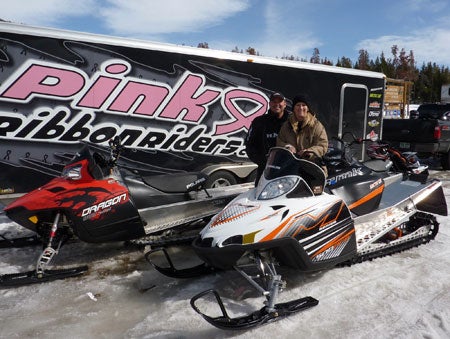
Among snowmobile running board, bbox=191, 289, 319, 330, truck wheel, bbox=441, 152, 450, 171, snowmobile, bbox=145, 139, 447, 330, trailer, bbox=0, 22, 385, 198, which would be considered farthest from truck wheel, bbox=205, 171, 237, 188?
truck wheel, bbox=441, 152, 450, 171

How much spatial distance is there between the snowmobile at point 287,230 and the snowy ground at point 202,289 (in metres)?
0.13

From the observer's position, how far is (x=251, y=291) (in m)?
3.12

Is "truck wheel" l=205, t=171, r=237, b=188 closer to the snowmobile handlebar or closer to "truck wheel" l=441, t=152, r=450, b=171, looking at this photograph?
the snowmobile handlebar

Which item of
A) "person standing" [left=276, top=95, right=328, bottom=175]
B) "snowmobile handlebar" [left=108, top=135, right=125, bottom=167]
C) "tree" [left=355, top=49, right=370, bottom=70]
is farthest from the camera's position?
"tree" [left=355, top=49, right=370, bottom=70]

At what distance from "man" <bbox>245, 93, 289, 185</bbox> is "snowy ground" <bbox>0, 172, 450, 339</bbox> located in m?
1.45

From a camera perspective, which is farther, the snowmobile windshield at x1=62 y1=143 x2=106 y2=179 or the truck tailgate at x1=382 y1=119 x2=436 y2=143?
the truck tailgate at x1=382 y1=119 x2=436 y2=143

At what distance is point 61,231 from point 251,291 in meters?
1.93

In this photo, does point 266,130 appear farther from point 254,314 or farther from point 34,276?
point 34,276

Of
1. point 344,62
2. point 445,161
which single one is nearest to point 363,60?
point 344,62

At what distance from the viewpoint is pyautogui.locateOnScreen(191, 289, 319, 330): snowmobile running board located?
2.44 m

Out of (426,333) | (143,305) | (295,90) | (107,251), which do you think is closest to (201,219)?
(107,251)

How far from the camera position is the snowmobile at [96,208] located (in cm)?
338

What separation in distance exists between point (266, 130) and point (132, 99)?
194 centimetres

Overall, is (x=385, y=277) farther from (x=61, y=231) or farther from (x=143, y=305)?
(x=61, y=231)
